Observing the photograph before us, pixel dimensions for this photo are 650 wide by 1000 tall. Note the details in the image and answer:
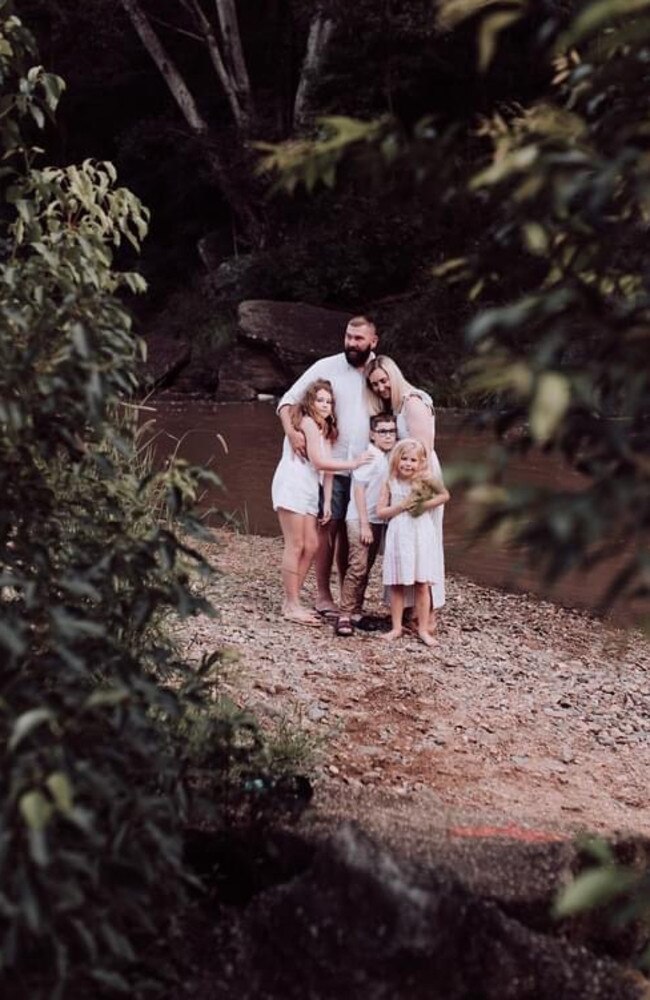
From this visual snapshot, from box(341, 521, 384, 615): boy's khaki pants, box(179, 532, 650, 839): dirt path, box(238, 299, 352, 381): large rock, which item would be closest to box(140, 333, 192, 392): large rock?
box(238, 299, 352, 381): large rock

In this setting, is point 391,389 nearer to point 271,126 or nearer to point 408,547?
point 408,547

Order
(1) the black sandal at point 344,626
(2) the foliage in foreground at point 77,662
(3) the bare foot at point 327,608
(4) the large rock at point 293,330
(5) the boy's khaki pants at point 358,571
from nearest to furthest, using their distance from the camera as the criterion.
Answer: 1. (2) the foliage in foreground at point 77,662
2. (1) the black sandal at point 344,626
3. (5) the boy's khaki pants at point 358,571
4. (3) the bare foot at point 327,608
5. (4) the large rock at point 293,330

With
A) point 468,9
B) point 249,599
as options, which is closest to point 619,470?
point 468,9

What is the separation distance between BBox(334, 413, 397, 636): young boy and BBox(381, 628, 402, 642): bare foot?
20cm

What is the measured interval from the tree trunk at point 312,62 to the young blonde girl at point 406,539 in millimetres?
15178

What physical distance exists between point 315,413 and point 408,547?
945 mm

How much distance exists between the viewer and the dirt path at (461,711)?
5.46m

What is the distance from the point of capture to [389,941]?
2.94 metres

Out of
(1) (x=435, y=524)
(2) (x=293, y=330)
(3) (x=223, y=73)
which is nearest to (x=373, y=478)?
(1) (x=435, y=524)

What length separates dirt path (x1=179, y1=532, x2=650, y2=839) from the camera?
5.46 meters

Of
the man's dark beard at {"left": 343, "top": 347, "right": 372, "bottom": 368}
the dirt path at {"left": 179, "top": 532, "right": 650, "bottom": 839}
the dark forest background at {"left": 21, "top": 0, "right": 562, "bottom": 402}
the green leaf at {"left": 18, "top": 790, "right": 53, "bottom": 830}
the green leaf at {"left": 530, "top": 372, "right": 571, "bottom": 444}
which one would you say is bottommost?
the dirt path at {"left": 179, "top": 532, "right": 650, "bottom": 839}

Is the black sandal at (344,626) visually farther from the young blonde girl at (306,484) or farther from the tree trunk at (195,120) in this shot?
the tree trunk at (195,120)

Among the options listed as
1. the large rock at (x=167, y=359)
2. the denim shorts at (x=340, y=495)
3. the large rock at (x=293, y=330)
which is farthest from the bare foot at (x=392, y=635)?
the large rock at (x=167, y=359)

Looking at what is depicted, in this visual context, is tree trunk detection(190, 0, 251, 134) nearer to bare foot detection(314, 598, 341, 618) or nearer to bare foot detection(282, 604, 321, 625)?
bare foot detection(314, 598, 341, 618)
